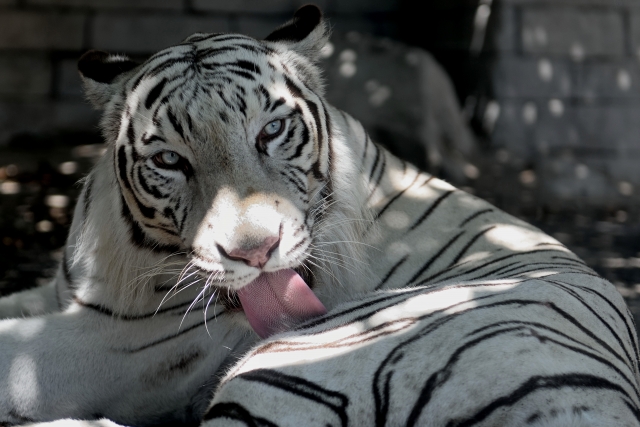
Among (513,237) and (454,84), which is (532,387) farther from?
(454,84)

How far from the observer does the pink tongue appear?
204 centimetres

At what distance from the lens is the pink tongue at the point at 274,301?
6.70 feet

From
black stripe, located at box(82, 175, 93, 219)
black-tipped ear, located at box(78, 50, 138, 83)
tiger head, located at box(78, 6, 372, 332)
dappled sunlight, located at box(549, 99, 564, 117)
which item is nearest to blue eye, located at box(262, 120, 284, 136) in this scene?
tiger head, located at box(78, 6, 372, 332)

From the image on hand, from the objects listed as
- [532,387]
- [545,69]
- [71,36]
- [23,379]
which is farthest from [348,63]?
[532,387]

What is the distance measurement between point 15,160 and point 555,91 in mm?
4911

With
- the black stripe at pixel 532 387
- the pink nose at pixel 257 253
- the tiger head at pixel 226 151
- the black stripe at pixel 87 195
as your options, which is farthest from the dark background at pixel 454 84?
the black stripe at pixel 532 387

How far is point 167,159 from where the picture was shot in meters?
2.17

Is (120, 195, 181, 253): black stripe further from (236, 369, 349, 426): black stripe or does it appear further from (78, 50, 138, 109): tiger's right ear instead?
(236, 369, 349, 426): black stripe

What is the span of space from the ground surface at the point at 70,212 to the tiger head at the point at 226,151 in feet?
6.08

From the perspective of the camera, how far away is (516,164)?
671 centimetres

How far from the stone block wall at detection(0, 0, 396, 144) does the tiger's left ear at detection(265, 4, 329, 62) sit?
512cm

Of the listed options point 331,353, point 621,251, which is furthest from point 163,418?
point 621,251

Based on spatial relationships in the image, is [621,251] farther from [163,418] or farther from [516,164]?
[163,418]

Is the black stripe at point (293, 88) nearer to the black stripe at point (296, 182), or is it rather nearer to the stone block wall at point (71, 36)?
the black stripe at point (296, 182)
